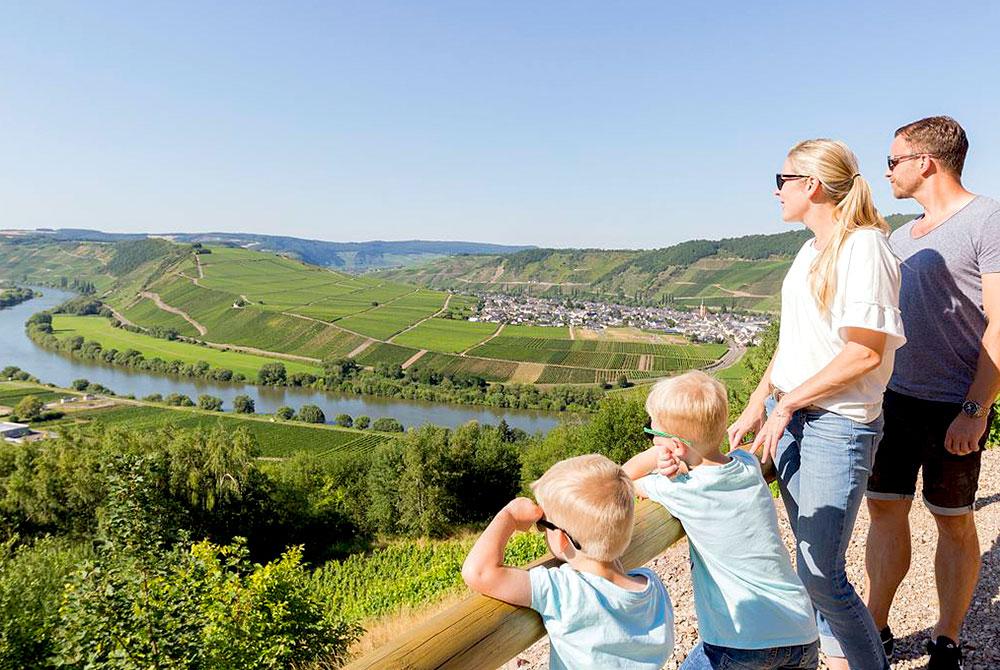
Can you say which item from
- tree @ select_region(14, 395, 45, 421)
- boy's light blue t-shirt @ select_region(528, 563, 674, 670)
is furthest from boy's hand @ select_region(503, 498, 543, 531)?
tree @ select_region(14, 395, 45, 421)

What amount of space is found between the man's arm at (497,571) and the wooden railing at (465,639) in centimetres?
3

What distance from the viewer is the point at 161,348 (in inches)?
3499

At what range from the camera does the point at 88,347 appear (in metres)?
85.1

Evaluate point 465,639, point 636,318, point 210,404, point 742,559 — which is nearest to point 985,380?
point 742,559

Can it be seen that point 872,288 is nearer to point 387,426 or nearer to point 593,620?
point 593,620

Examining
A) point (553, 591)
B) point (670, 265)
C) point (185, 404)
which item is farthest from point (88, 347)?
point (670, 265)

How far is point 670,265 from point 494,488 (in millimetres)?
168956

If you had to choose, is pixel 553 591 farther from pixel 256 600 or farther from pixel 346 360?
pixel 346 360

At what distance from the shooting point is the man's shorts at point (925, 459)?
2.35 meters

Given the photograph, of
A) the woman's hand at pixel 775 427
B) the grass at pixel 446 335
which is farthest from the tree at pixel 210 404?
the woman's hand at pixel 775 427

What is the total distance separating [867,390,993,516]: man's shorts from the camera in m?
2.35

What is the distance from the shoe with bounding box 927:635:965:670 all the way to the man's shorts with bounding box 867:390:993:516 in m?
0.59

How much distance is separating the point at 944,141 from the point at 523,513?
2.19 m

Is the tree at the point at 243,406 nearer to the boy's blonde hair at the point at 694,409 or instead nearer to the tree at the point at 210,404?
the tree at the point at 210,404
